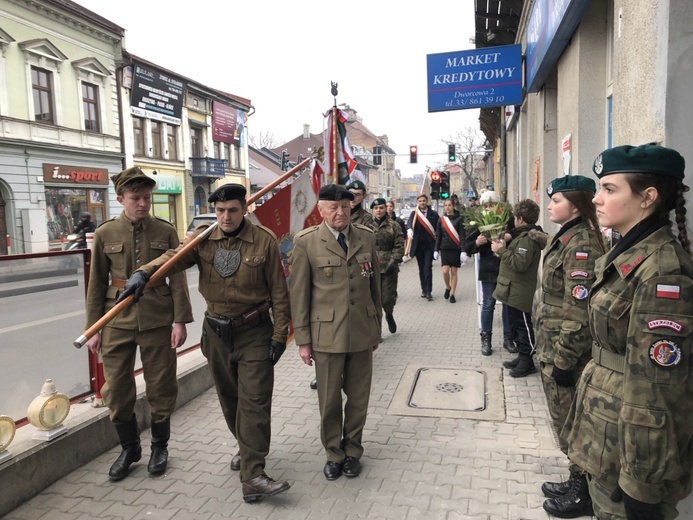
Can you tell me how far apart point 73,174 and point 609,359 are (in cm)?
2691

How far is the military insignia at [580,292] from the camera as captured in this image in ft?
9.81

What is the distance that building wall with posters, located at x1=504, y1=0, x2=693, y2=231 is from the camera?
2.83 meters

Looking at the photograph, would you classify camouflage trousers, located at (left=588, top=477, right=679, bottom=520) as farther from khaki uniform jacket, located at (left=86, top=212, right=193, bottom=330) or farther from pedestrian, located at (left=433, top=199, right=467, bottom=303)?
pedestrian, located at (left=433, top=199, right=467, bottom=303)

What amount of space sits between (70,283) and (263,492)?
88.0 inches

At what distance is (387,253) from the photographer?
24.5 ft

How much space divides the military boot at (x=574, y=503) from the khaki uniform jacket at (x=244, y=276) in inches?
75.3

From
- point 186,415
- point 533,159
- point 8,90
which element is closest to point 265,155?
point 8,90

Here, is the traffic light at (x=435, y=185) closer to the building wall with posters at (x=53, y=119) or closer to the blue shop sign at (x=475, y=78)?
the blue shop sign at (x=475, y=78)

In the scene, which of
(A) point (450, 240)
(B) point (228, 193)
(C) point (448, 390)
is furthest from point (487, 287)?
(B) point (228, 193)

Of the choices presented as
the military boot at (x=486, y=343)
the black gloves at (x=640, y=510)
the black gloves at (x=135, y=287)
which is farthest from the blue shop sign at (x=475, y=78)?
the black gloves at (x=640, y=510)

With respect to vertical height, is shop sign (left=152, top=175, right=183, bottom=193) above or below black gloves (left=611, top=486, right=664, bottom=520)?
above

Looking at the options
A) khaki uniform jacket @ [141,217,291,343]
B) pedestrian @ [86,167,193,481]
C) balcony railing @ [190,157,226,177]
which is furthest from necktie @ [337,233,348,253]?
balcony railing @ [190,157,226,177]

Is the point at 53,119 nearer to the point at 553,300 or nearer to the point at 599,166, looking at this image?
the point at 553,300

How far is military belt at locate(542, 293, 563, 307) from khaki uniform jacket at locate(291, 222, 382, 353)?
1.20 meters
